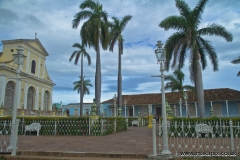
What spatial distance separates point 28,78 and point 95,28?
16622 mm

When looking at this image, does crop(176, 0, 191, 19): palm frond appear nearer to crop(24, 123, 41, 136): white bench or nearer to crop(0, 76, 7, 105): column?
crop(24, 123, 41, 136): white bench

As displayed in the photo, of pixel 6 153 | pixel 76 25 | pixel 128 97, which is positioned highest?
pixel 76 25

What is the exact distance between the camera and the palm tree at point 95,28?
1606 cm

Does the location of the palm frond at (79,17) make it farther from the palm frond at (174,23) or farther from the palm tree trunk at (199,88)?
the palm tree trunk at (199,88)

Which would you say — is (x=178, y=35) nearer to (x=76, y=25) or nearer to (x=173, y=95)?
(x=76, y=25)

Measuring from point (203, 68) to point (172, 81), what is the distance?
35.1 ft

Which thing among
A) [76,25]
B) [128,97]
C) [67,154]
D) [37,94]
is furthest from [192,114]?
[67,154]

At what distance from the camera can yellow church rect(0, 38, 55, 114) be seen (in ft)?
76.9

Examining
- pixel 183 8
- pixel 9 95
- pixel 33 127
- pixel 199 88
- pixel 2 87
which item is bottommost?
pixel 33 127

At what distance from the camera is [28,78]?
27922mm

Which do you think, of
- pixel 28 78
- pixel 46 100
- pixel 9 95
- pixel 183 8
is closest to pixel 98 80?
pixel 183 8

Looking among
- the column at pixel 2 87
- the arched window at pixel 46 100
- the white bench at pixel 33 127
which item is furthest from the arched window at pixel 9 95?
the white bench at pixel 33 127

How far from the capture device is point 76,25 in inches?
677

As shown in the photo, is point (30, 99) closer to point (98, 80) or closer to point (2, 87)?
point (2, 87)
